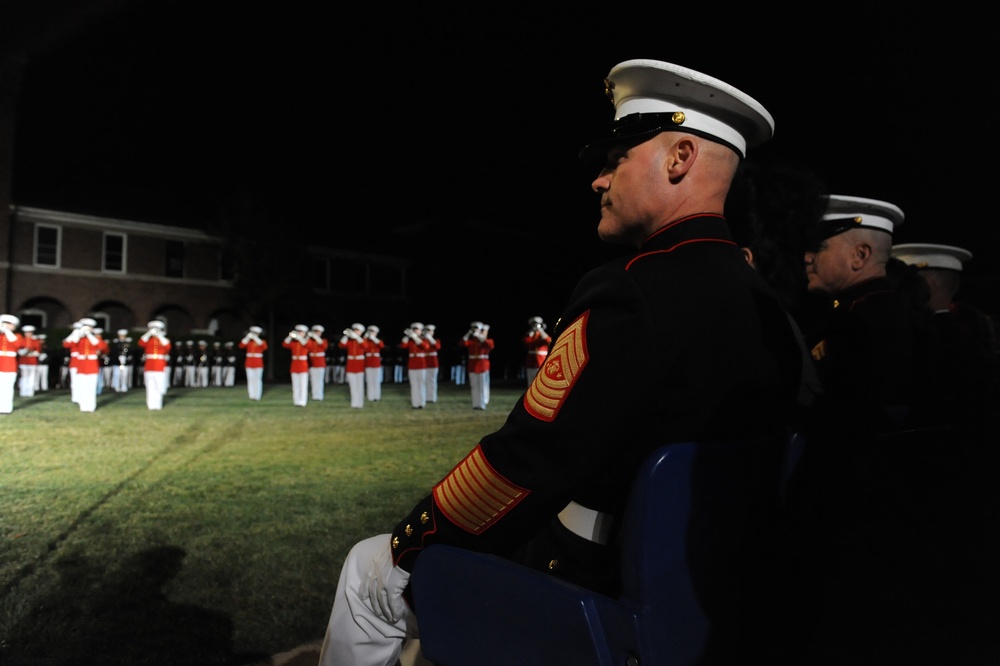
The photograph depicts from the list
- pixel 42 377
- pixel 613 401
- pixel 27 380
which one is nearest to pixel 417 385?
pixel 27 380

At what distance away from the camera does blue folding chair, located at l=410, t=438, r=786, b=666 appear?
1.35 m

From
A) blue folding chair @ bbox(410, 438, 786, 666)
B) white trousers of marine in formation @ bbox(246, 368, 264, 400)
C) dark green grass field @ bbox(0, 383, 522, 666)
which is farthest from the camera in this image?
white trousers of marine in formation @ bbox(246, 368, 264, 400)

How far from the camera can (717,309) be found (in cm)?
161

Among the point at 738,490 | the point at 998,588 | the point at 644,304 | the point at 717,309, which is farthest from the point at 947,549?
the point at 644,304

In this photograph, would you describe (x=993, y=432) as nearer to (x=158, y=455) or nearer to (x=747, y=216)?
(x=747, y=216)

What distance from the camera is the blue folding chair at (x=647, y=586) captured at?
1.35 metres

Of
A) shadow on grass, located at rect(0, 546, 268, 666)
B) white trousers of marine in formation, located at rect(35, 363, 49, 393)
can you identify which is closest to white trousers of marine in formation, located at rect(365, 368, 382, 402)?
white trousers of marine in formation, located at rect(35, 363, 49, 393)

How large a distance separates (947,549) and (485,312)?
38.8 m

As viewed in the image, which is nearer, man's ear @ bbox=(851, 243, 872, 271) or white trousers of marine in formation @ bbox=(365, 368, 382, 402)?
man's ear @ bbox=(851, 243, 872, 271)

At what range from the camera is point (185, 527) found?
5867 millimetres

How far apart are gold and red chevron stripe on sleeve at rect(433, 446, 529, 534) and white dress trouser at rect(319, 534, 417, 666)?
0.81 feet

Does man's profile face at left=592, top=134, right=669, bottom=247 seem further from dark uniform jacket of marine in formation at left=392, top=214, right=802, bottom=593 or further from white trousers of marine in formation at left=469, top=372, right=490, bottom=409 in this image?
white trousers of marine in formation at left=469, top=372, right=490, bottom=409

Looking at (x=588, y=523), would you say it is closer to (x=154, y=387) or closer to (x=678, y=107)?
(x=678, y=107)

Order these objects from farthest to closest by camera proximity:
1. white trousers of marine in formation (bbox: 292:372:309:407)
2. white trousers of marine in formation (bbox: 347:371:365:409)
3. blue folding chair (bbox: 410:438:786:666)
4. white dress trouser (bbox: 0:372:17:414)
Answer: white trousers of marine in formation (bbox: 292:372:309:407) → white trousers of marine in formation (bbox: 347:371:365:409) → white dress trouser (bbox: 0:372:17:414) → blue folding chair (bbox: 410:438:786:666)
